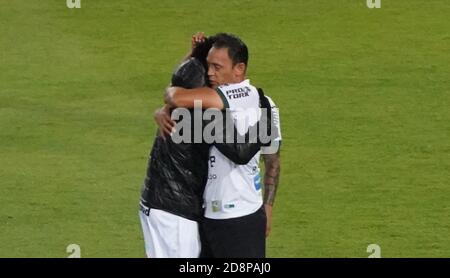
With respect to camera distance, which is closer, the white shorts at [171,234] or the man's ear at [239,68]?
the man's ear at [239,68]

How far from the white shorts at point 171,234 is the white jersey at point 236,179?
156 mm

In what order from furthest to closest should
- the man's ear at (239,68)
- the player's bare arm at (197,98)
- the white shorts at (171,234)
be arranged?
the white shorts at (171,234) < the man's ear at (239,68) < the player's bare arm at (197,98)

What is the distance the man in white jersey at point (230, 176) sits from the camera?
7.64 metres

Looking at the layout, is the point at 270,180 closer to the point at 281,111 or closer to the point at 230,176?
the point at 230,176

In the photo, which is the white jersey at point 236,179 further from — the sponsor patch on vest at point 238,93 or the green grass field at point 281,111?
the green grass field at point 281,111

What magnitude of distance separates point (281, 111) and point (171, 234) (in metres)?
5.71

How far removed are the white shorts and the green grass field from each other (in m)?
2.11

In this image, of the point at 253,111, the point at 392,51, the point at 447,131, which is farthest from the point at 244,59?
the point at 392,51

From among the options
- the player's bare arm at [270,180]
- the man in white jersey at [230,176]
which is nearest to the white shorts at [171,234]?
the man in white jersey at [230,176]

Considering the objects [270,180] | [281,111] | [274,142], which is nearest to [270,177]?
[270,180]

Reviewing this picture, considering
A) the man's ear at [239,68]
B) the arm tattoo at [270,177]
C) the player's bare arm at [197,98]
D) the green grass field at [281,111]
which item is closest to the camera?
the player's bare arm at [197,98]

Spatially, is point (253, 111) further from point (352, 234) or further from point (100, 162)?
point (100, 162)

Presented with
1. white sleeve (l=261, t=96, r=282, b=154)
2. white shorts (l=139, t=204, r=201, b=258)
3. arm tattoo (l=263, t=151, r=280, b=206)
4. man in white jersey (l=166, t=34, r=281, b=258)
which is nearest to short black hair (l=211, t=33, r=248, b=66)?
man in white jersey (l=166, t=34, r=281, b=258)

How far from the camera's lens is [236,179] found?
25.5 ft
